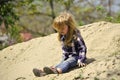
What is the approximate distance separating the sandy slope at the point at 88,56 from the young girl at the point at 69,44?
0.41 feet

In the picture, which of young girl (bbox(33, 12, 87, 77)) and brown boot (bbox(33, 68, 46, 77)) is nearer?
young girl (bbox(33, 12, 87, 77))

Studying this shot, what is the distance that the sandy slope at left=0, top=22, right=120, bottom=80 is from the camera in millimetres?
5914

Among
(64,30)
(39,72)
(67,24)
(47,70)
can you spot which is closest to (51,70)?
(47,70)

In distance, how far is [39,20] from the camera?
2575 cm

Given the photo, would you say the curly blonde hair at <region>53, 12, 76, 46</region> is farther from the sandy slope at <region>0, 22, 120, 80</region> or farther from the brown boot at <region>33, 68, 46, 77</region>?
the brown boot at <region>33, 68, 46, 77</region>

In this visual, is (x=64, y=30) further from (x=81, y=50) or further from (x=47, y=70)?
(x=47, y=70)

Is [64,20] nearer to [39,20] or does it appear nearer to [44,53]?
[44,53]

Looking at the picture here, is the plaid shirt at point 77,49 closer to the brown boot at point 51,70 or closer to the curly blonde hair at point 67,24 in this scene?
the curly blonde hair at point 67,24

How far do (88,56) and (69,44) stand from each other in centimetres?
54

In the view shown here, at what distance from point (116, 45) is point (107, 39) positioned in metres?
0.40

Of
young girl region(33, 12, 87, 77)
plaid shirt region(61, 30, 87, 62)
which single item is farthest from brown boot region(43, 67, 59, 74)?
plaid shirt region(61, 30, 87, 62)

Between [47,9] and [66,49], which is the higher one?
[66,49]

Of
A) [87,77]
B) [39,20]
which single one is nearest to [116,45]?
[87,77]

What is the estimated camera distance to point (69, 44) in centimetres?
657
